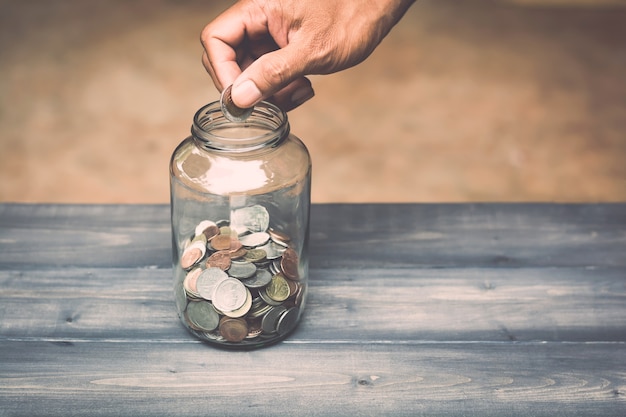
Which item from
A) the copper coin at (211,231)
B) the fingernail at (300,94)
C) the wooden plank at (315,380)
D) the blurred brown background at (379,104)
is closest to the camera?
the wooden plank at (315,380)

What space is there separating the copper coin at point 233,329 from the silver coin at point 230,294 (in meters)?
0.02

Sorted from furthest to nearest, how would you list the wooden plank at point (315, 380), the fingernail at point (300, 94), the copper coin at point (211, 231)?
1. the fingernail at point (300, 94)
2. the copper coin at point (211, 231)
3. the wooden plank at point (315, 380)

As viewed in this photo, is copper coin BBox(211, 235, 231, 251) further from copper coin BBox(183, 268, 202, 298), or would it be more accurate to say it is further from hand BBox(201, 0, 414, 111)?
hand BBox(201, 0, 414, 111)

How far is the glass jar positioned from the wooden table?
0.16ft

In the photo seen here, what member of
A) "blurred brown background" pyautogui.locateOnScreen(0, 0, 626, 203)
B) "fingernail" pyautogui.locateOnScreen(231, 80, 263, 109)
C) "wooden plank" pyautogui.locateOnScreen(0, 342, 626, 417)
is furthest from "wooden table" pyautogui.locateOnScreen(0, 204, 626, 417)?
"blurred brown background" pyautogui.locateOnScreen(0, 0, 626, 203)

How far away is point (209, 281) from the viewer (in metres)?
1.00

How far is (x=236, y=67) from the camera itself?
3.75 feet

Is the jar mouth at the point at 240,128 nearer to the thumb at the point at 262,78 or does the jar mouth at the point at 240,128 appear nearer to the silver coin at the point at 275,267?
the thumb at the point at 262,78

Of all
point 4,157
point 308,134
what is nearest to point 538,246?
point 308,134

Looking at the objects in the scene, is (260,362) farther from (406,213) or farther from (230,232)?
(406,213)

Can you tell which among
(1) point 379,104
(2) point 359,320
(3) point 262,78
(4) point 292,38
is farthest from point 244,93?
(1) point 379,104

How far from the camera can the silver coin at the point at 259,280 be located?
99 centimetres

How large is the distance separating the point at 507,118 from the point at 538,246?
1817 mm

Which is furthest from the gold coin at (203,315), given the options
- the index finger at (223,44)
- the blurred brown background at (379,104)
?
the blurred brown background at (379,104)
